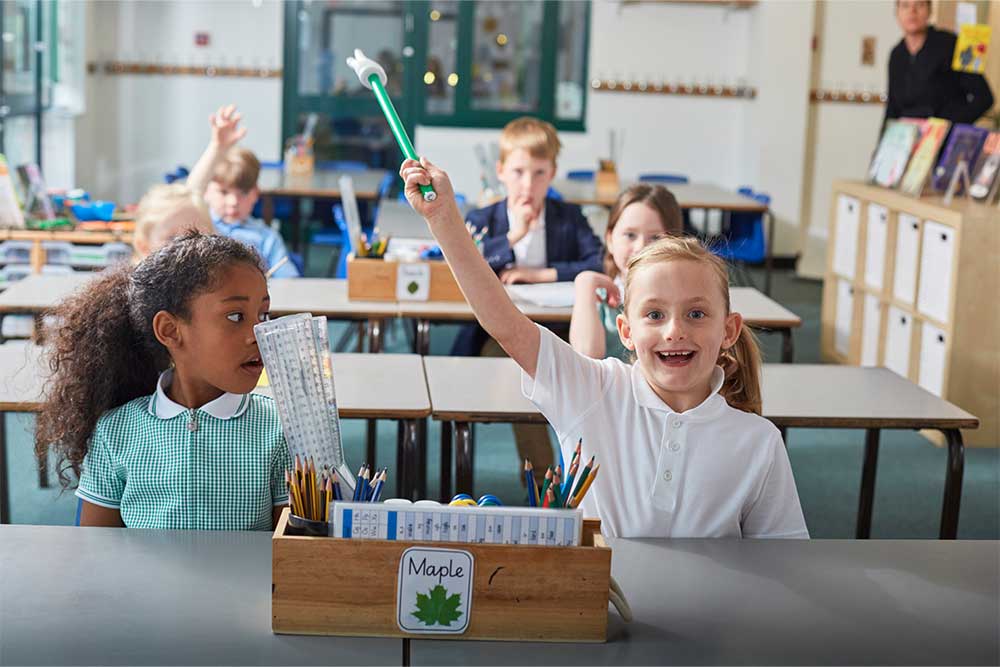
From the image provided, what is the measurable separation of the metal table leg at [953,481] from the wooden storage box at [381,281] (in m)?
1.48

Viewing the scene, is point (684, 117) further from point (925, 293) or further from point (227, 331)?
point (227, 331)

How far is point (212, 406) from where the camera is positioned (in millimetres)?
1881

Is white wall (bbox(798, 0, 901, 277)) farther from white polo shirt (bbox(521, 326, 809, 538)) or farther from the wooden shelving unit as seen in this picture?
white polo shirt (bbox(521, 326, 809, 538))

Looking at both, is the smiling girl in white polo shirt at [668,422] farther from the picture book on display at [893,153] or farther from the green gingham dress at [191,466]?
the picture book on display at [893,153]

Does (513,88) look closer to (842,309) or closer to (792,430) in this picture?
(842,309)

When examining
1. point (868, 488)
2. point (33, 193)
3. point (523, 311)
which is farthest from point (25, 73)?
point (868, 488)

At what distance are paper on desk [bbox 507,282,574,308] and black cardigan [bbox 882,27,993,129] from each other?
268 centimetres

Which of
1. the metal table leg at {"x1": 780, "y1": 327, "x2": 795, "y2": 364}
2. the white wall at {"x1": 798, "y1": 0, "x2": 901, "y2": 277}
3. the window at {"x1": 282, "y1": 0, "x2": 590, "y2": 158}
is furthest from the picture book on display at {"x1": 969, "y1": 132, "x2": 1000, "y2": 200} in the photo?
the window at {"x1": 282, "y1": 0, "x2": 590, "y2": 158}

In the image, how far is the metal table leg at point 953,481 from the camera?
2709 mm

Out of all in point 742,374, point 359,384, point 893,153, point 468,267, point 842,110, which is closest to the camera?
point 468,267

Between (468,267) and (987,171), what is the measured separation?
3798 millimetres

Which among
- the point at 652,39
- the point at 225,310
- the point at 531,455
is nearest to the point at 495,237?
the point at 531,455

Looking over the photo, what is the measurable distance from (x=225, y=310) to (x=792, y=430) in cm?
335

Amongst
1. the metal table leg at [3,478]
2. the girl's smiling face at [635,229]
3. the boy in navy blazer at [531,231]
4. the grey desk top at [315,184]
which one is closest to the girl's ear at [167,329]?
the metal table leg at [3,478]
